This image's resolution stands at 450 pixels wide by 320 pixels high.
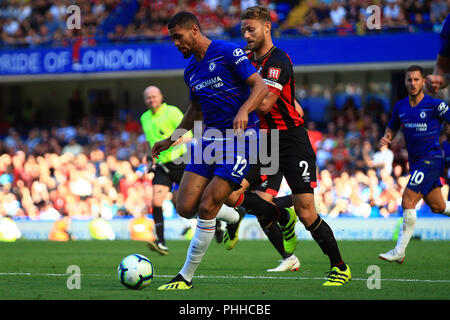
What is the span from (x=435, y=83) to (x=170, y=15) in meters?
20.0

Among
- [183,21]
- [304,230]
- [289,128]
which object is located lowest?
[304,230]

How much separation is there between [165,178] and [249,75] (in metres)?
5.75

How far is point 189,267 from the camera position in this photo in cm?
689

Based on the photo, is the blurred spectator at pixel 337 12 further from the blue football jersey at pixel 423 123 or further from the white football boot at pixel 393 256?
the white football boot at pixel 393 256

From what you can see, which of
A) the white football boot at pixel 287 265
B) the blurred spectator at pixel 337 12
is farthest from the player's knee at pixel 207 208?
the blurred spectator at pixel 337 12

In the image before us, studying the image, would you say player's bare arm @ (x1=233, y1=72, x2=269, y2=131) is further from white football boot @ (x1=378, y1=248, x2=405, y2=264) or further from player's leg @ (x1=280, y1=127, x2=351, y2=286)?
white football boot @ (x1=378, y1=248, x2=405, y2=264)

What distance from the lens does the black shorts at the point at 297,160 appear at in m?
7.59

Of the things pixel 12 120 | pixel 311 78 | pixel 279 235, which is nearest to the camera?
pixel 279 235

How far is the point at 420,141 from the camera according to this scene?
34.2 ft

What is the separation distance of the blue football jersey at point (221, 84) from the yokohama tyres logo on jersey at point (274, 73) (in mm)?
480

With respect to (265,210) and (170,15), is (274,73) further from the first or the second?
(170,15)

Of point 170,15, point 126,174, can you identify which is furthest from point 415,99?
point 170,15

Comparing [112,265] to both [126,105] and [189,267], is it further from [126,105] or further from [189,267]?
[126,105]
